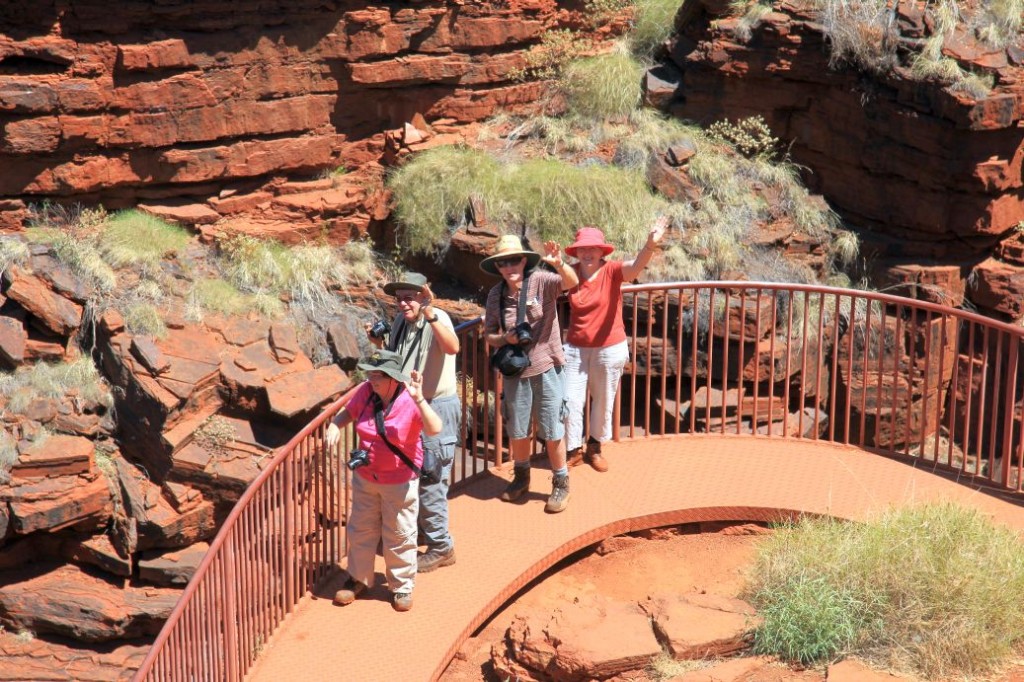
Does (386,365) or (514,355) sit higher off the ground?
(386,365)

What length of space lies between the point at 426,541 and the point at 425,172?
7251mm

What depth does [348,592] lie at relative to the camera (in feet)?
23.3

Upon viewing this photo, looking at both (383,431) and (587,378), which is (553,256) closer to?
(587,378)

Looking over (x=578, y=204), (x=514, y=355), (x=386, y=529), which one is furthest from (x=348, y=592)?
(x=578, y=204)

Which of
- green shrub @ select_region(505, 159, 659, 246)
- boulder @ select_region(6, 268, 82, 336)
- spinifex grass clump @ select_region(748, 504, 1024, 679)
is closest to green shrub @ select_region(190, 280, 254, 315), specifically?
boulder @ select_region(6, 268, 82, 336)

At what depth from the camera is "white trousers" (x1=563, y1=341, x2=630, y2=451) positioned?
8.14 meters

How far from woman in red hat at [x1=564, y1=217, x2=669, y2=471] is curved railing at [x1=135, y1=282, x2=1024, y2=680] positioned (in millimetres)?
342

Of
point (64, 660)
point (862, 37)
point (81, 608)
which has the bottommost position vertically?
point (64, 660)

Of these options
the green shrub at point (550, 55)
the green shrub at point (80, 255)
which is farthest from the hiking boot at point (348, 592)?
the green shrub at point (550, 55)

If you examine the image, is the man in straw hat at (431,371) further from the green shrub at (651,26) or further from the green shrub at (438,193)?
the green shrub at (651,26)

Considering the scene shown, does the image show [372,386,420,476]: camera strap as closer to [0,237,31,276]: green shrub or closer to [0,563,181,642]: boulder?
[0,563,181,642]: boulder

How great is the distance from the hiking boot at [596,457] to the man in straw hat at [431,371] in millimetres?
1538

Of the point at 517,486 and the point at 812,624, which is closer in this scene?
the point at 812,624

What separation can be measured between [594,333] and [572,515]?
3.90ft
